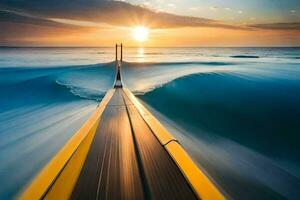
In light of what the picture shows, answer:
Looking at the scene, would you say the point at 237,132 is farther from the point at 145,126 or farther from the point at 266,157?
the point at 145,126

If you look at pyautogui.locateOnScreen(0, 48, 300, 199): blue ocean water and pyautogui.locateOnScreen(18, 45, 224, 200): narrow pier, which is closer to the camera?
pyautogui.locateOnScreen(18, 45, 224, 200): narrow pier

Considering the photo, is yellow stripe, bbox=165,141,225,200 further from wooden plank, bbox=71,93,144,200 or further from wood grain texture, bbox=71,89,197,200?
wooden plank, bbox=71,93,144,200

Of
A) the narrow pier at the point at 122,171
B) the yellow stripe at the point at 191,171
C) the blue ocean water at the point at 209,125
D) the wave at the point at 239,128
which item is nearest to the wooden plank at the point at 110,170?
the narrow pier at the point at 122,171

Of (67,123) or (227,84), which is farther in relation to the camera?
(227,84)

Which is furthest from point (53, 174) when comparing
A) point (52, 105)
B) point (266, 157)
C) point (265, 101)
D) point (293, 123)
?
point (265, 101)

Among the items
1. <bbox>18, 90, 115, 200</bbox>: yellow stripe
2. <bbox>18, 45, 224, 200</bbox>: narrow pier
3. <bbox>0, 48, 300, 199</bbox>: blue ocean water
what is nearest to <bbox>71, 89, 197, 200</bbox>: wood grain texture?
<bbox>18, 45, 224, 200</bbox>: narrow pier

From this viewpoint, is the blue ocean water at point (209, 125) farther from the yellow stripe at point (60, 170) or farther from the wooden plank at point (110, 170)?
the wooden plank at point (110, 170)
